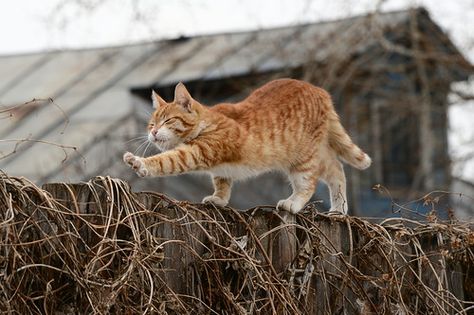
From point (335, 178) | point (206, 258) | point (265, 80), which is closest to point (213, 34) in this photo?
point (265, 80)

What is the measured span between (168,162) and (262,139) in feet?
2.45

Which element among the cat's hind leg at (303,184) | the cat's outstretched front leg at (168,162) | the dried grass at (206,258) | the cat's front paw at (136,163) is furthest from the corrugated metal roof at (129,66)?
the dried grass at (206,258)

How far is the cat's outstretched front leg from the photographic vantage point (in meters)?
3.61

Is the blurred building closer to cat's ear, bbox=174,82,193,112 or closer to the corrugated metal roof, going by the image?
the corrugated metal roof

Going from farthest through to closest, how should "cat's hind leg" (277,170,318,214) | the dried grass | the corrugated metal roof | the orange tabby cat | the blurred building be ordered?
the corrugated metal roof → the blurred building → "cat's hind leg" (277,170,318,214) → the orange tabby cat → the dried grass

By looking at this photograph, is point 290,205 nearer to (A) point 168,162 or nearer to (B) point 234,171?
(B) point 234,171

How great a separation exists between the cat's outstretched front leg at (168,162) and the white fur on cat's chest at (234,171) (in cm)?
15

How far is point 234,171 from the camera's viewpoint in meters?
4.29

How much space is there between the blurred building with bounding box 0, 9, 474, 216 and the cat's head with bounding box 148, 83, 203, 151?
6.06 meters

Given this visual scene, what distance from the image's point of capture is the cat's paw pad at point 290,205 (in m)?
3.63

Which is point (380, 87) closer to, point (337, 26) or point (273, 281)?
point (337, 26)

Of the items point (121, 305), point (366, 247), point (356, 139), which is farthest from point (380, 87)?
point (121, 305)

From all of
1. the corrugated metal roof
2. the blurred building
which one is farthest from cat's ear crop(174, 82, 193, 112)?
the corrugated metal roof

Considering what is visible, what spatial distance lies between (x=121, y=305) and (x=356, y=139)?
10319 mm
